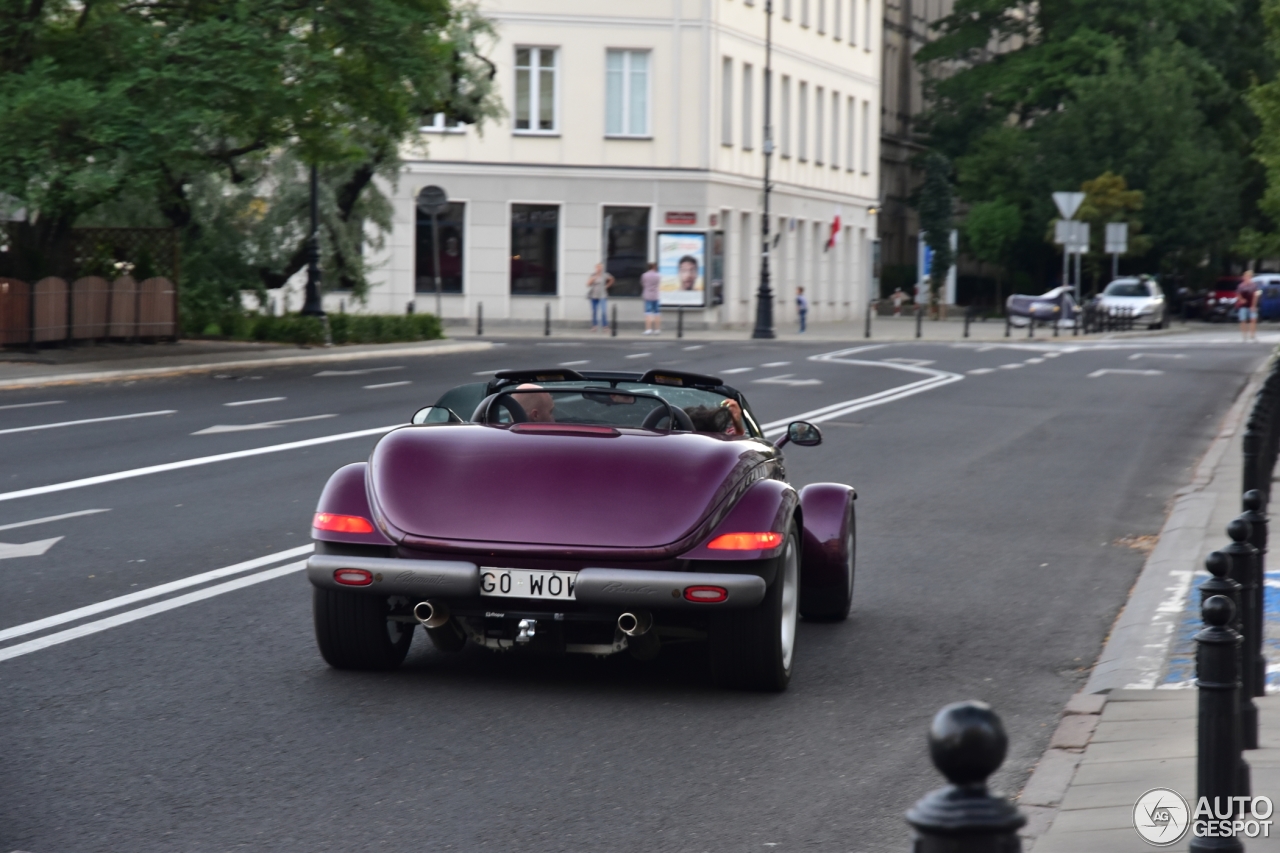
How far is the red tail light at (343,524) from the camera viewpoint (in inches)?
282

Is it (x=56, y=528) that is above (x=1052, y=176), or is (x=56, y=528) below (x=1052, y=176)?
below

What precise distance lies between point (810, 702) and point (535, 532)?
1251 mm

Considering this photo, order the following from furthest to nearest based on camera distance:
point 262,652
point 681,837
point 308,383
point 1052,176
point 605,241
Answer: point 1052,176 → point 605,241 → point 308,383 → point 262,652 → point 681,837

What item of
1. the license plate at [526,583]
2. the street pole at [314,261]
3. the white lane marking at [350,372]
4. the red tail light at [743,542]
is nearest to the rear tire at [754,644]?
the red tail light at [743,542]

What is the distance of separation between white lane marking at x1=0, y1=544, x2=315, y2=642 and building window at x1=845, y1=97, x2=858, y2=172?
63806 millimetres

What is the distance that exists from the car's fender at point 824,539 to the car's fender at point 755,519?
4.24 ft

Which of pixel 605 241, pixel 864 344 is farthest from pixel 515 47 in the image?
pixel 864 344

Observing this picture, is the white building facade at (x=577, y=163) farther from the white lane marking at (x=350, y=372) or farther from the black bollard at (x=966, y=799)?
the black bollard at (x=966, y=799)

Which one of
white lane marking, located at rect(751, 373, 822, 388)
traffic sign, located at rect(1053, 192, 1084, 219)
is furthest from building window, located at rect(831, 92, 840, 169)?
white lane marking, located at rect(751, 373, 822, 388)

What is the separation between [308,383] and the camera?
2681 centimetres

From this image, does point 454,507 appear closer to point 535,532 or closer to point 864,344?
point 535,532

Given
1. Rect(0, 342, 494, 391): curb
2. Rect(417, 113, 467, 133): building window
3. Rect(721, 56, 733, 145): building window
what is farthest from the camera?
Rect(721, 56, 733, 145): building window

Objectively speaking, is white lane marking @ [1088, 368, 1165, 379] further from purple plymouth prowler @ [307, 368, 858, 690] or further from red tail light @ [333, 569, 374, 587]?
red tail light @ [333, 569, 374, 587]

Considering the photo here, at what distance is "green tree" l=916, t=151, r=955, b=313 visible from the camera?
79812 mm
